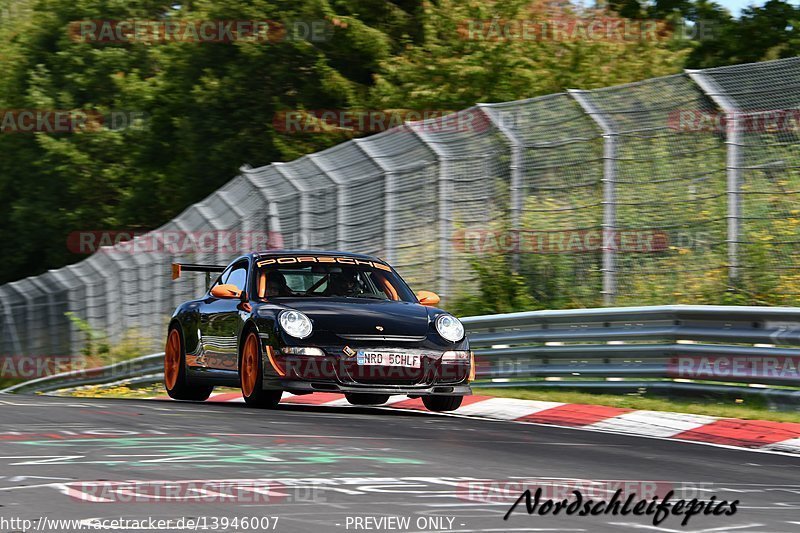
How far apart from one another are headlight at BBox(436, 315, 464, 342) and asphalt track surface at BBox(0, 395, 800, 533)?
0.72 m

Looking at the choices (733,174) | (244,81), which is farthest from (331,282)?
(244,81)

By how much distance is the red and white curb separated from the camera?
1022cm

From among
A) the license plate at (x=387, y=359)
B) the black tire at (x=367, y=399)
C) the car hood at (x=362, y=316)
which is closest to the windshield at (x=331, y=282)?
the car hood at (x=362, y=316)

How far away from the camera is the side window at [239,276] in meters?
13.0

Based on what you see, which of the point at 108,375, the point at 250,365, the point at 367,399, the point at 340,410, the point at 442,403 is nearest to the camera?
the point at 250,365

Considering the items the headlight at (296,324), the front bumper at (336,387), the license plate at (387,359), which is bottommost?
the front bumper at (336,387)

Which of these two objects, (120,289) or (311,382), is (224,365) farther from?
Answer: (120,289)

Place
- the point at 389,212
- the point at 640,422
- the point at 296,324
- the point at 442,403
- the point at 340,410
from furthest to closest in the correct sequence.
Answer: the point at 389,212 < the point at 340,410 < the point at 442,403 < the point at 296,324 < the point at 640,422

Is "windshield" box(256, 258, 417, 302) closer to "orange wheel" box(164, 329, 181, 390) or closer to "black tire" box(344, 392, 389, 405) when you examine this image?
"black tire" box(344, 392, 389, 405)

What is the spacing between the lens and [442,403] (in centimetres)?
1259

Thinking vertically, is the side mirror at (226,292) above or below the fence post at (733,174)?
below

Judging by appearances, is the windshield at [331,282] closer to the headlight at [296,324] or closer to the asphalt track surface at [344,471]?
the headlight at [296,324]

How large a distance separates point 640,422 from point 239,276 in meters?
4.00

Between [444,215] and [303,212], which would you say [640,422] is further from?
[303,212]
